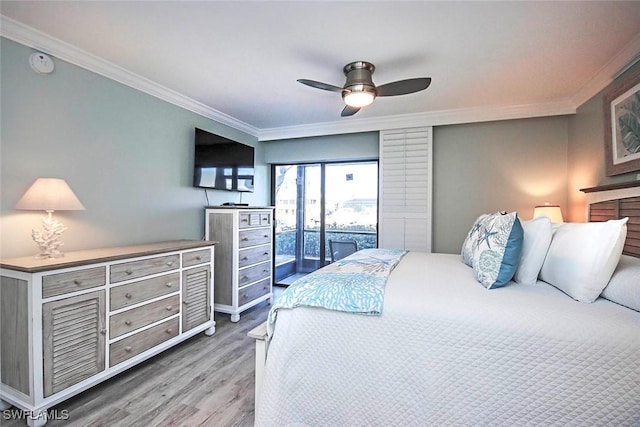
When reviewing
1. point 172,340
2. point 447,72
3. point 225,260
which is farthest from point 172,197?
point 447,72

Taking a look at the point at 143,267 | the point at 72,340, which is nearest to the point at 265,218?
the point at 143,267

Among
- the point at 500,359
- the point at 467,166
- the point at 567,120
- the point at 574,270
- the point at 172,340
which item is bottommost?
the point at 172,340

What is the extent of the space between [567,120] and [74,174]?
471cm

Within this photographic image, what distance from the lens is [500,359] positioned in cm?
125

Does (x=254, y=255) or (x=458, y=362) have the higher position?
(x=254, y=255)

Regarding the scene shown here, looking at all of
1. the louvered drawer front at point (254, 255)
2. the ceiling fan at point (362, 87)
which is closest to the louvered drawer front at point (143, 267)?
the louvered drawer front at point (254, 255)

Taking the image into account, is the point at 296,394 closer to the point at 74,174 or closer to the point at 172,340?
the point at 172,340

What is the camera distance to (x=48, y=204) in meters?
1.90

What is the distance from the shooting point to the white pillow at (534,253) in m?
1.69

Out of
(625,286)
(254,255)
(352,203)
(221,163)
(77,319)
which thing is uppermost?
(221,163)

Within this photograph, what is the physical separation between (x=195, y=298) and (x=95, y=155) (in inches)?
57.1

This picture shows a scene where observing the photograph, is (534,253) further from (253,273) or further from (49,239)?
(49,239)

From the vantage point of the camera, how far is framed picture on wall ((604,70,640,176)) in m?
2.03

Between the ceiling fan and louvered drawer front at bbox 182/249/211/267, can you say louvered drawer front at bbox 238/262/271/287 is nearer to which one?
louvered drawer front at bbox 182/249/211/267
